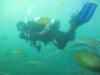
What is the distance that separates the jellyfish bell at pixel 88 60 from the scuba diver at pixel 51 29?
0.23 metres

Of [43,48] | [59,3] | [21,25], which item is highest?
[59,3]

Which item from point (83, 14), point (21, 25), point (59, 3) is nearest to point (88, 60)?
point (83, 14)

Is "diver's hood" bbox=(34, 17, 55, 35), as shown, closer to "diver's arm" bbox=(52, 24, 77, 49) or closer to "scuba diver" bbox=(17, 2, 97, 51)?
"scuba diver" bbox=(17, 2, 97, 51)

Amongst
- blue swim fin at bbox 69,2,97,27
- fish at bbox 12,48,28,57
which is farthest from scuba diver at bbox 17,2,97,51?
fish at bbox 12,48,28,57

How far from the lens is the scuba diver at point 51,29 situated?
3143 mm

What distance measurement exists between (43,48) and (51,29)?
0.28 meters

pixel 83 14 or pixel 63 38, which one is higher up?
pixel 83 14

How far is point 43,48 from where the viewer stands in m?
3.31

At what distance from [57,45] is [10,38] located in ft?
2.18

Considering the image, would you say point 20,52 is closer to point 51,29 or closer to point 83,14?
point 51,29

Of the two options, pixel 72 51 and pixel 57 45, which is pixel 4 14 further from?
pixel 72 51

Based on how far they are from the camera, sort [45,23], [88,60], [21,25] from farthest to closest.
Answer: [21,25]
[45,23]
[88,60]

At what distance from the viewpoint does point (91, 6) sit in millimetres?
3123

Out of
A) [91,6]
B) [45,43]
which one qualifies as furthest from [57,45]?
[91,6]
